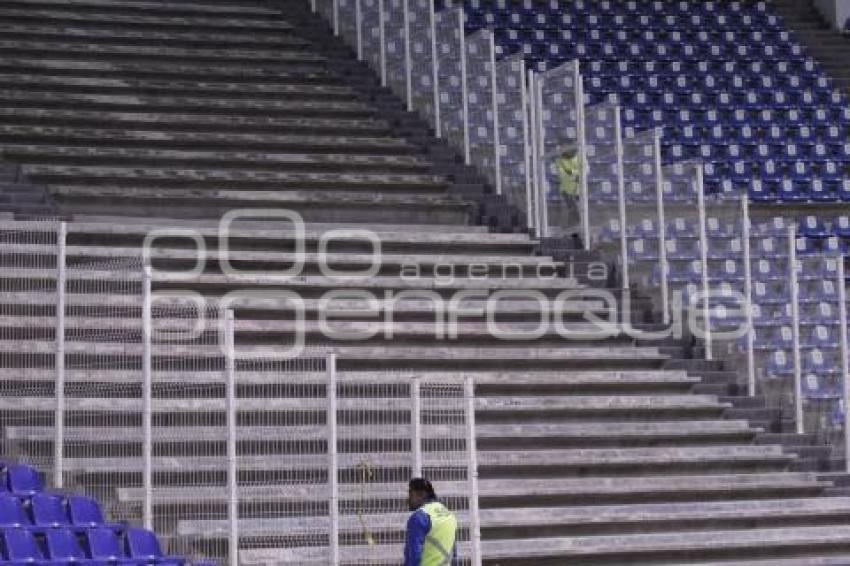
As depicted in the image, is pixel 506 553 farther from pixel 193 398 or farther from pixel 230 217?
pixel 230 217

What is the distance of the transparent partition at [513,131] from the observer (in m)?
18.3

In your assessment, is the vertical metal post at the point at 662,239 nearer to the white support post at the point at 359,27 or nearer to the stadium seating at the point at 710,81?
the stadium seating at the point at 710,81

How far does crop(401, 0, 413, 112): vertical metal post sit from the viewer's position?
64.8ft

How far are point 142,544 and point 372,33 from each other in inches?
383

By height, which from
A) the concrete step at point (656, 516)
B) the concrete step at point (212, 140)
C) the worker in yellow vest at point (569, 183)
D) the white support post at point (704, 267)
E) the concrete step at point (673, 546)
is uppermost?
the concrete step at point (212, 140)

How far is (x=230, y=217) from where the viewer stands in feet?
57.2

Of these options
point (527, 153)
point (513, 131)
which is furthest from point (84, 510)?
point (513, 131)

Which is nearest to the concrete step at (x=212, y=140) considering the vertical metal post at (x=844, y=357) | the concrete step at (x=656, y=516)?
the vertical metal post at (x=844, y=357)

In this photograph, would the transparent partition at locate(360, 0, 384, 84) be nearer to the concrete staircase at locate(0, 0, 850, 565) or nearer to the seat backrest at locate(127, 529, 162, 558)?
the concrete staircase at locate(0, 0, 850, 565)

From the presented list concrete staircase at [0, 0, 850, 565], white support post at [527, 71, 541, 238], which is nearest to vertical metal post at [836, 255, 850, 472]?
concrete staircase at [0, 0, 850, 565]

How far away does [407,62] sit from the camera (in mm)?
19859

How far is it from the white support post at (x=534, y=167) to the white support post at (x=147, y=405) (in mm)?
6090

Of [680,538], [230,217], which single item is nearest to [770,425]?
[680,538]

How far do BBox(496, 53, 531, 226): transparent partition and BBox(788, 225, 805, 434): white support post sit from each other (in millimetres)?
2459
